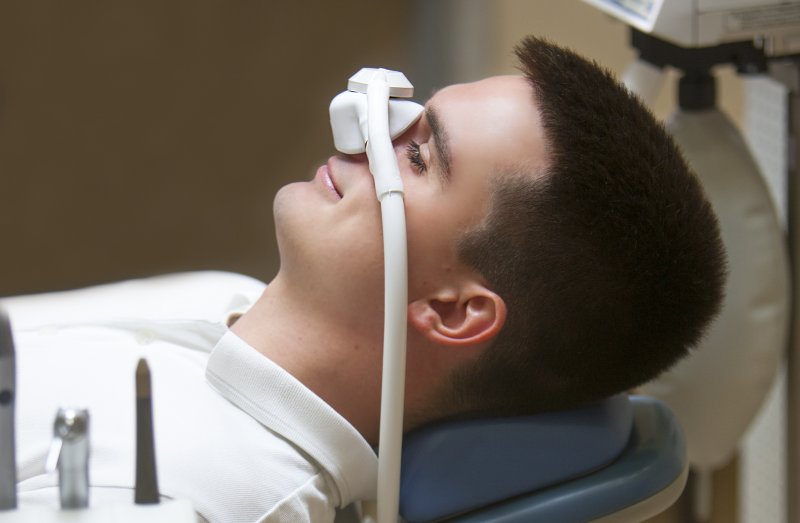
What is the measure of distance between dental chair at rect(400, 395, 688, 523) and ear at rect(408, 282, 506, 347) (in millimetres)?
102

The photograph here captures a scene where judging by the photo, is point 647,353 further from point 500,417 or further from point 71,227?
point 71,227

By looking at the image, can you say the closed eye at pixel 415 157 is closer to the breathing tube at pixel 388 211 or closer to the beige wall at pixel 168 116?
the breathing tube at pixel 388 211

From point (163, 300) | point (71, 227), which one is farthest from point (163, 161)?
point (163, 300)

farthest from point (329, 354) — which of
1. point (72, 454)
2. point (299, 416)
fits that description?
point (72, 454)

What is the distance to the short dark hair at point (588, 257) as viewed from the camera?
3.56 ft

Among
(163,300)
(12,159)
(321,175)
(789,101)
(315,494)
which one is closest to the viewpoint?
(315,494)

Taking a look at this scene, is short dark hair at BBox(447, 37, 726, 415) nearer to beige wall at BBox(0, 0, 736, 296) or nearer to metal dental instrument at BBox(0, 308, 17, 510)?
metal dental instrument at BBox(0, 308, 17, 510)

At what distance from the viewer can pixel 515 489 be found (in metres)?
1.09

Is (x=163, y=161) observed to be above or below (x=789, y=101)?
below

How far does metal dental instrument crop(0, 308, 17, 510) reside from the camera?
2.45ft

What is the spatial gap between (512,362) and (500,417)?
0.07 m

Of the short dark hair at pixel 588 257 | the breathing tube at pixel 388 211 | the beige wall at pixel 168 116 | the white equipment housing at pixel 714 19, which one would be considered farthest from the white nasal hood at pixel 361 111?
the beige wall at pixel 168 116

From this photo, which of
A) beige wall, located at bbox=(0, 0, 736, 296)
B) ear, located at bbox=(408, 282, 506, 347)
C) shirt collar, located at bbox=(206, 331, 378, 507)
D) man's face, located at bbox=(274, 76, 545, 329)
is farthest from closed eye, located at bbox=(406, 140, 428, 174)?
beige wall, located at bbox=(0, 0, 736, 296)

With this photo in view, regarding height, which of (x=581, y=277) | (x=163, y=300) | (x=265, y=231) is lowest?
(x=265, y=231)
